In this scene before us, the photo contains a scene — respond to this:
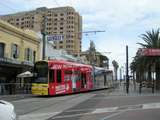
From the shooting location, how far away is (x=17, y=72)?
4972 cm

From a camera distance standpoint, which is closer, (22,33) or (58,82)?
(58,82)

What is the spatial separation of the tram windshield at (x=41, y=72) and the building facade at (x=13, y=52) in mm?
3909

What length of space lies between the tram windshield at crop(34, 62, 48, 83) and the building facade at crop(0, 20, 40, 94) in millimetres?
3909

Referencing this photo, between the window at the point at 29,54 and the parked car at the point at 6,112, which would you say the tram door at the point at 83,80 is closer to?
the window at the point at 29,54

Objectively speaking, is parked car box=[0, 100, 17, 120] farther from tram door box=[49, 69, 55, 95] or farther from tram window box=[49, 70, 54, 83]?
tram window box=[49, 70, 54, 83]

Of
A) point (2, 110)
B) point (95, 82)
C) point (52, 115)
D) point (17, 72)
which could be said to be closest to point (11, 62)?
point (17, 72)

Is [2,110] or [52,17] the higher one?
[52,17]

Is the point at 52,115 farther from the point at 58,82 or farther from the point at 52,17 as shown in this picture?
the point at 52,17

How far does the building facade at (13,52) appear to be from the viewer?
4406cm

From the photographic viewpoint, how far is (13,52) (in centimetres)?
4797

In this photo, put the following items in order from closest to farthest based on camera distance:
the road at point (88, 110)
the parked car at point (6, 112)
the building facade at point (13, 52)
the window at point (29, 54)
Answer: the parked car at point (6, 112), the road at point (88, 110), the building facade at point (13, 52), the window at point (29, 54)

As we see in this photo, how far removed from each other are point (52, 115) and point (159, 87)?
1561 inches

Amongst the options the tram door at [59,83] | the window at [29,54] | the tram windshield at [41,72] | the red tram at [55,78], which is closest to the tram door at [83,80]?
the red tram at [55,78]

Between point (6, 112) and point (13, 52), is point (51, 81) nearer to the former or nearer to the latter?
point (13, 52)
